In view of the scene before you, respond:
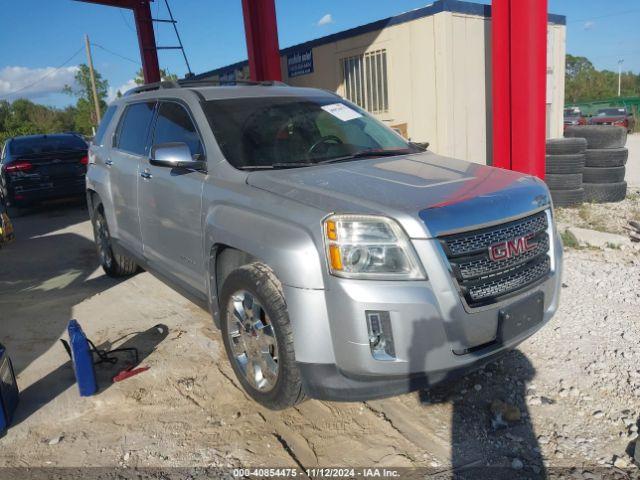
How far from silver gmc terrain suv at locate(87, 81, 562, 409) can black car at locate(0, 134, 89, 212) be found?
303 inches

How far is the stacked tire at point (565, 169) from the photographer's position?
26.5ft

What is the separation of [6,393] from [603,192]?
27.2ft

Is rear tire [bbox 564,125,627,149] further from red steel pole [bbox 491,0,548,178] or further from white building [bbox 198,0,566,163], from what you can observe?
red steel pole [bbox 491,0,548,178]

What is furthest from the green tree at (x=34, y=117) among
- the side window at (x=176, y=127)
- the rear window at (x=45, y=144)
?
the side window at (x=176, y=127)

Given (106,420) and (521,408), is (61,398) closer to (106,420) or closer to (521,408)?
(106,420)

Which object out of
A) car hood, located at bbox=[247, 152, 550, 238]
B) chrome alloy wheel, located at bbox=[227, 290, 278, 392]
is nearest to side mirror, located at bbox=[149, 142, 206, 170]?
car hood, located at bbox=[247, 152, 550, 238]

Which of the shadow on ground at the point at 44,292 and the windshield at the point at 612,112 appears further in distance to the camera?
the windshield at the point at 612,112

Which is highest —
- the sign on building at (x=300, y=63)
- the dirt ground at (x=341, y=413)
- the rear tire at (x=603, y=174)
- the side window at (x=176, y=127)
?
the sign on building at (x=300, y=63)

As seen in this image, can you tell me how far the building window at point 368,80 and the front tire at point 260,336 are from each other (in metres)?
7.26

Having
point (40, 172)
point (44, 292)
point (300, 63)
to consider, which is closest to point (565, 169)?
point (300, 63)

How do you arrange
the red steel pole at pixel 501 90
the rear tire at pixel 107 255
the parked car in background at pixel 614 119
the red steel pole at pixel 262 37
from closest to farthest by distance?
the rear tire at pixel 107 255, the red steel pole at pixel 501 90, the red steel pole at pixel 262 37, the parked car in background at pixel 614 119

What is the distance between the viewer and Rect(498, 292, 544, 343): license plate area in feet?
8.95

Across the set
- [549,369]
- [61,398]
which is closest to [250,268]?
[61,398]

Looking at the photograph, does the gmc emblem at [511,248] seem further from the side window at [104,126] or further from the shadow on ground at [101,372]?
the side window at [104,126]
